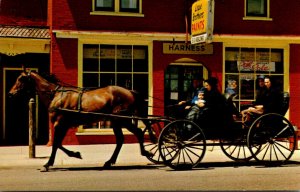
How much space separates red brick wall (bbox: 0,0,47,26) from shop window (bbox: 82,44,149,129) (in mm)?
2395

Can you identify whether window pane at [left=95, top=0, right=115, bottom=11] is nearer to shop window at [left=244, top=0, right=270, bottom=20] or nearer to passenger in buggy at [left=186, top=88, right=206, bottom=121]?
shop window at [left=244, top=0, right=270, bottom=20]

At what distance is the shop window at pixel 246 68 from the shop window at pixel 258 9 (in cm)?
115

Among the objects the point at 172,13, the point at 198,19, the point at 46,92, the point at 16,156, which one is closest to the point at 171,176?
the point at 46,92

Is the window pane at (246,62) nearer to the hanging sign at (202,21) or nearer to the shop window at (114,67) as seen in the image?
the hanging sign at (202,21)

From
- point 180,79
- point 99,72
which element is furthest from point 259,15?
point 99,72

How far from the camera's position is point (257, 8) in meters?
17.9

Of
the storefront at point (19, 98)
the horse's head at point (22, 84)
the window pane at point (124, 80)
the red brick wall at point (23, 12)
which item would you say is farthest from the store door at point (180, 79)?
the horse's head at point (22, 84)

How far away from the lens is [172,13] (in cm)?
1702

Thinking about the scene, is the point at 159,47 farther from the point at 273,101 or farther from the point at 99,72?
the point at 273,101

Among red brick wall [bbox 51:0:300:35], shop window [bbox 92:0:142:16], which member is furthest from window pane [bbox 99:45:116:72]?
shop window [bbox 92:0:142:16]

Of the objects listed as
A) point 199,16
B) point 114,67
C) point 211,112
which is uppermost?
point 199,16

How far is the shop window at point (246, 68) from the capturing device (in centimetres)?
1747

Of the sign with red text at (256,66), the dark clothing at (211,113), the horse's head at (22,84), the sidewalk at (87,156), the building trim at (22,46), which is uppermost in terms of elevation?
the building trim at (22,46)

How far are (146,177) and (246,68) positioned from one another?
8908mm
